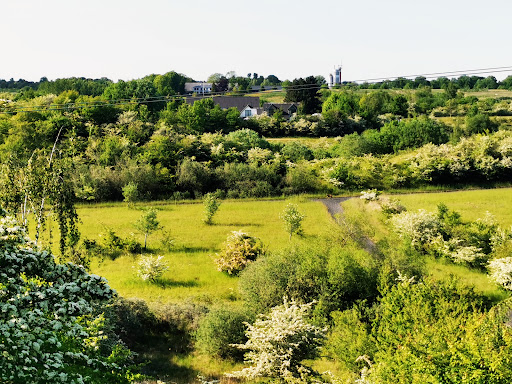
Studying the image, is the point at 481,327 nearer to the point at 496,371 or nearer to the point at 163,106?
the point at 496,371

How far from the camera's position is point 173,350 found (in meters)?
16.1

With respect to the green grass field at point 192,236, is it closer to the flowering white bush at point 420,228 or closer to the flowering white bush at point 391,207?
the flowering white bush at point 391,207

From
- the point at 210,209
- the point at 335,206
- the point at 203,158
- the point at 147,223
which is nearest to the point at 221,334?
the point at 147,223

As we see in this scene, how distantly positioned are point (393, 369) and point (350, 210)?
20.6 meters

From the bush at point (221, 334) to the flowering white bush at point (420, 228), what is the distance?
42.5 ft

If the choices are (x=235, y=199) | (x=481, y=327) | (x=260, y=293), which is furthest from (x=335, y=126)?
(x=481, y=327)

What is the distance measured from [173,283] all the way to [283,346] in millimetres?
9775

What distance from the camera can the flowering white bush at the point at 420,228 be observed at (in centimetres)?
2488

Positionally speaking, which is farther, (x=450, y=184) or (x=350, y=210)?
(x=450, y=184)

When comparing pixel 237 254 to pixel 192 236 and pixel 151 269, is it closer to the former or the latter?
pixel 151 269

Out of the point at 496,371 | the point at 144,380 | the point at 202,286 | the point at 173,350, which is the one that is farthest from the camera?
the point at 202,286

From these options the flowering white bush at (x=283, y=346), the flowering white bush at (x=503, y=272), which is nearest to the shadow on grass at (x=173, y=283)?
the flowering white bush at (x=283, y=346)

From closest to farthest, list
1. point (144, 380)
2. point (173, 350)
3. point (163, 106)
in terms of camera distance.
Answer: point (144, 380) < point (173, 350) < point (163, 106)

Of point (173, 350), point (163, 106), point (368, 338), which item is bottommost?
point (173, 350)
